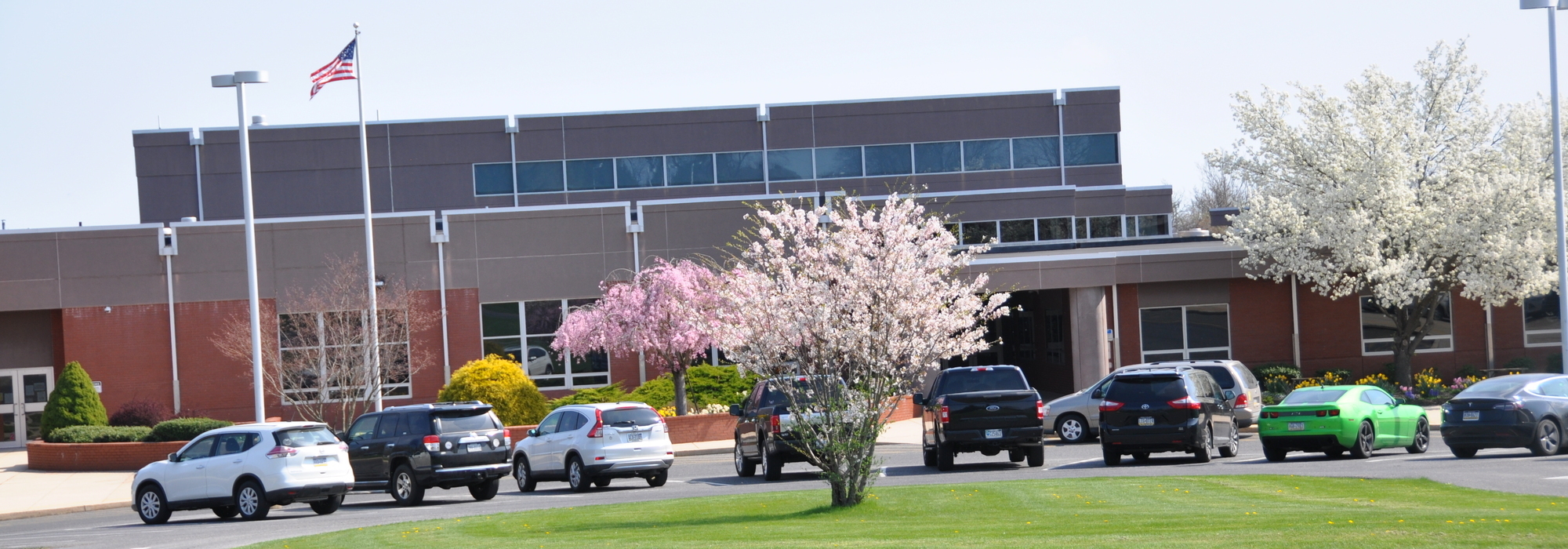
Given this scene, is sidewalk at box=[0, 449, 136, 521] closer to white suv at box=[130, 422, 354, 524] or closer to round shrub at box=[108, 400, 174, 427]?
round shrub at box=[108, 400, 174, 427]

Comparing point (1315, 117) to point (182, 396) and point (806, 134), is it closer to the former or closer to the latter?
point (806, 134)

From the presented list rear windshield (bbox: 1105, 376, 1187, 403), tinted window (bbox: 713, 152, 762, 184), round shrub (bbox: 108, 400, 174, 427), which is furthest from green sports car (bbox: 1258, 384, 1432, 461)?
tinted window (bbox: 713, 152, 762, 184)

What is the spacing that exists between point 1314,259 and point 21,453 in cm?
3339

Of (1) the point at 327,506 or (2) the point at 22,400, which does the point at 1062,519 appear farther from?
(2) the point at 22,400

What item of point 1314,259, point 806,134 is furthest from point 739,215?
point 1314,259

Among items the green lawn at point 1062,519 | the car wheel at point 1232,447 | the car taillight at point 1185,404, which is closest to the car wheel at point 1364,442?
the car wheel at point 1232,447

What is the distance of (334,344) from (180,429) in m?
3.75

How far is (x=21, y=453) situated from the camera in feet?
111

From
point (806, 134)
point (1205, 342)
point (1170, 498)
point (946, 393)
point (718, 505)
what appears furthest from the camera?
point (806, 134)

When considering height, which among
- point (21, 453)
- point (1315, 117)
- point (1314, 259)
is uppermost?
point (1315, 117)

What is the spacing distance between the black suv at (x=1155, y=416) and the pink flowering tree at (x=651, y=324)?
10805 mm

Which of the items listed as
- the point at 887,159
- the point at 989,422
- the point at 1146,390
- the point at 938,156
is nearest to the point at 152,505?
the point at 989,422

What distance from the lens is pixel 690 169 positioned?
156ft

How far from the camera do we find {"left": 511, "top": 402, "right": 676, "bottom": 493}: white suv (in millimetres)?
21328
